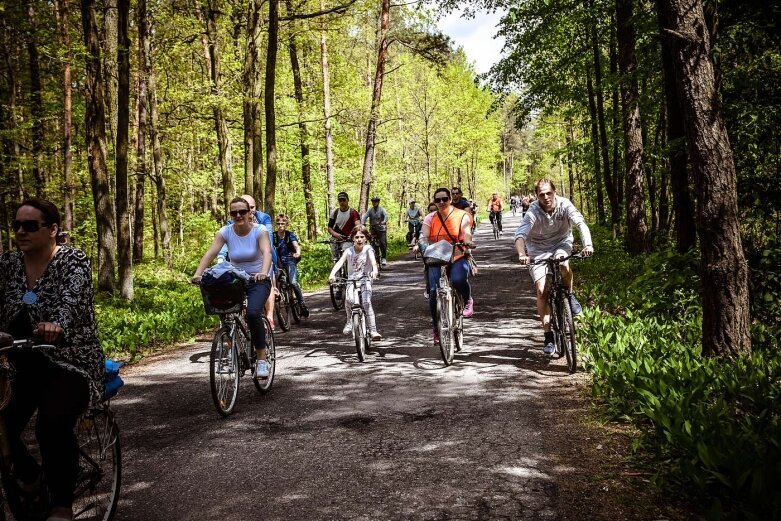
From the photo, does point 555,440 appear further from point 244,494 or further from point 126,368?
point 126,368

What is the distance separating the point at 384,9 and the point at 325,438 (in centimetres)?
1998

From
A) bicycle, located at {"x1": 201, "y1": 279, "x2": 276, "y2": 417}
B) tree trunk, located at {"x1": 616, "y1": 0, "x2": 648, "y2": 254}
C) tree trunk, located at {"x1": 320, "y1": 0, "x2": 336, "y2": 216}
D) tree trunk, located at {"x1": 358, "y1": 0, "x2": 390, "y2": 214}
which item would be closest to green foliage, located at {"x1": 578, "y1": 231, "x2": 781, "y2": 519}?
bicycle, located at {"x1": 201, "y1": 279, "x2": 276, "y2": 417}

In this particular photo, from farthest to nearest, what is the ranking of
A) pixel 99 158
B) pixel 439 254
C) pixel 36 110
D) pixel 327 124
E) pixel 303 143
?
pixel 303 143 < pixel 327 124 < pixel 36 110 < pixel 99 158 < pixel 439 254

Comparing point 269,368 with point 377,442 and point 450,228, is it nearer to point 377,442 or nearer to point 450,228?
point 377,442

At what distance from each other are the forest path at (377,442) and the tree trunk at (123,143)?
643 cm

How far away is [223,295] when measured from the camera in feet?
19.2

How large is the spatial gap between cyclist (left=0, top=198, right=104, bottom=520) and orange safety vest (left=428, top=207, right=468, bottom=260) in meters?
5.51

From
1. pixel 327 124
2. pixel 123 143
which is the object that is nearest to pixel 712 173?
pixel 123 143

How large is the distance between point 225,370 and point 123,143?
33.5 feet

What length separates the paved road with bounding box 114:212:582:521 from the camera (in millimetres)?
3922

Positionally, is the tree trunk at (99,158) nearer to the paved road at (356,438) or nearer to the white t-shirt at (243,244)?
the paved road at (356,438)

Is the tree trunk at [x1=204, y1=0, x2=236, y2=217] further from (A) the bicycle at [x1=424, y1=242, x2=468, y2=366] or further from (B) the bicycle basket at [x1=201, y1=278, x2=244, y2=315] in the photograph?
(B) the bicycle basket at [x1=201, y1=278, x2=244, y2=315]

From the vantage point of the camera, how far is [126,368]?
873 centimetres

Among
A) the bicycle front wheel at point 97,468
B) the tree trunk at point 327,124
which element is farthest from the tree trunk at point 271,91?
the bicycle front wheel at point 97,468
